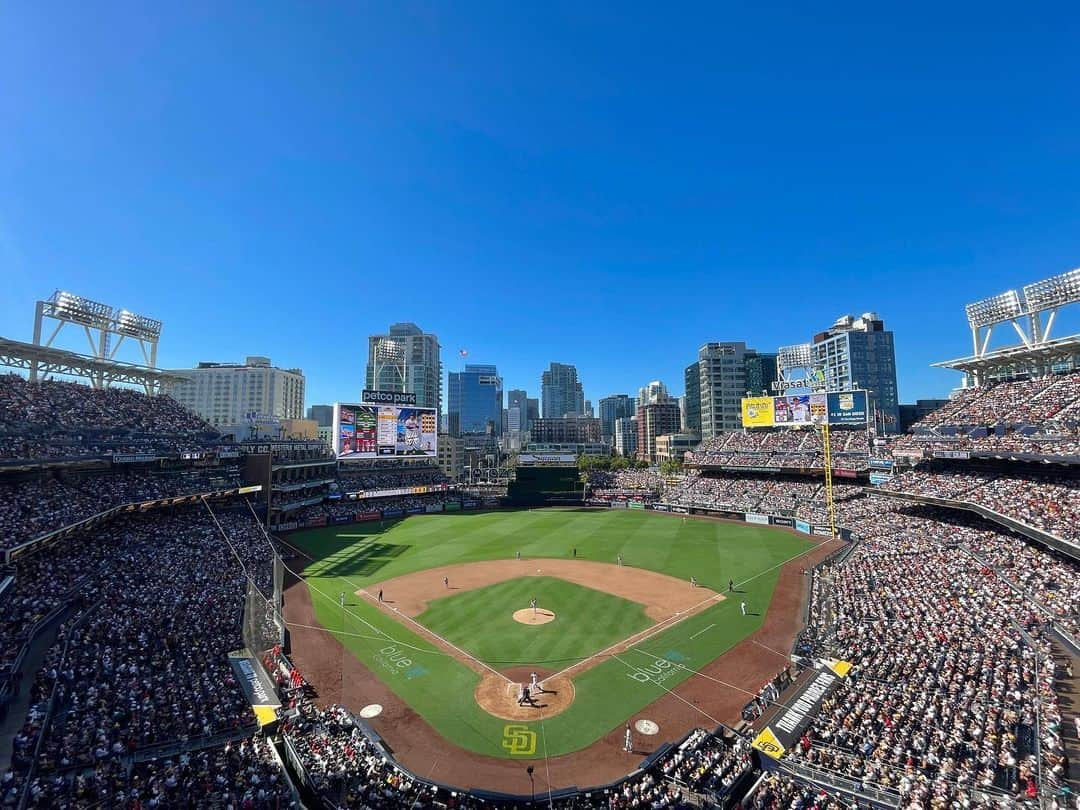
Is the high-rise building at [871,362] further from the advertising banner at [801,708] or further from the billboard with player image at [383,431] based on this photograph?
the advertising banner at [801,708]

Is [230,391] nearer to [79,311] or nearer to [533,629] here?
[79,311]

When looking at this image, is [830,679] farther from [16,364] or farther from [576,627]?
[16,364]

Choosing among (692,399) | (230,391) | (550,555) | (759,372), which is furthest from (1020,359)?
(230,391)

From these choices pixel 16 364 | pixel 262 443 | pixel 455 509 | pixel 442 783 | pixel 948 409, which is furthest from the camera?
pixel 455 509

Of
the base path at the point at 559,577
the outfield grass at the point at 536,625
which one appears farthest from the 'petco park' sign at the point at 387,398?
the outfield grass at the point at 536,625

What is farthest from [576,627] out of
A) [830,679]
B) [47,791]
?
[47,791]

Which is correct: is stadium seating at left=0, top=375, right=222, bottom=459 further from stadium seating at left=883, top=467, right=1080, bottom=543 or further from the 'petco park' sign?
stadium seating at left=883, top=467, right=1080, bottom=543
